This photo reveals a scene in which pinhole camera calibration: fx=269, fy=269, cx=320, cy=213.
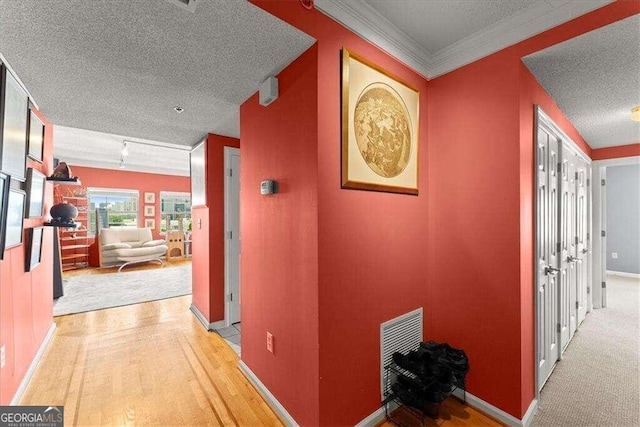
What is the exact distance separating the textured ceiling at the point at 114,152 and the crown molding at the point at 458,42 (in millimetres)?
4162

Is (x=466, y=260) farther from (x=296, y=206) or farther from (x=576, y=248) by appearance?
(x=576, y=248)

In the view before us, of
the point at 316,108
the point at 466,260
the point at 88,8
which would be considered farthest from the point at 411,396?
the point at 88,8

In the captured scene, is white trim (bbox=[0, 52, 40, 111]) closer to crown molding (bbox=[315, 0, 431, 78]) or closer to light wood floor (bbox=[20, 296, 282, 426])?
crown molding (bbox=[315, 0, 431, 78])

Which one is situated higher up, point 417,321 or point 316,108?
point 316,108

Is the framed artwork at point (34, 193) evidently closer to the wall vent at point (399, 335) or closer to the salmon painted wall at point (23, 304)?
the salmon painted wall at point (23, 304)

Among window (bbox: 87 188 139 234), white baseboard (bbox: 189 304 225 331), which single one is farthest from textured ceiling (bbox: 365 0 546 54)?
window (bbox: 87 188 139 234)

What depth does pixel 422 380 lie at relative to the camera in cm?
168

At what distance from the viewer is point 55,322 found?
129 inches

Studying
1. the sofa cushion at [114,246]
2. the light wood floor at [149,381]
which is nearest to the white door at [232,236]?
the light wood floor at [149,381]

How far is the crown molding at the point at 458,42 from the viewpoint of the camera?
1.51m

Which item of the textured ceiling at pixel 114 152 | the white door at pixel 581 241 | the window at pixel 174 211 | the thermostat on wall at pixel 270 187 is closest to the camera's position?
the thermostat on wall at pixel 270 187

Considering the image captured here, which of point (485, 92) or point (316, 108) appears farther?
point (485, 92)

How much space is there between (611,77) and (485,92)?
0.98m

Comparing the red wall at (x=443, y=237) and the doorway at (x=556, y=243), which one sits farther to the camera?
the doorway at (x=556, y=243)
